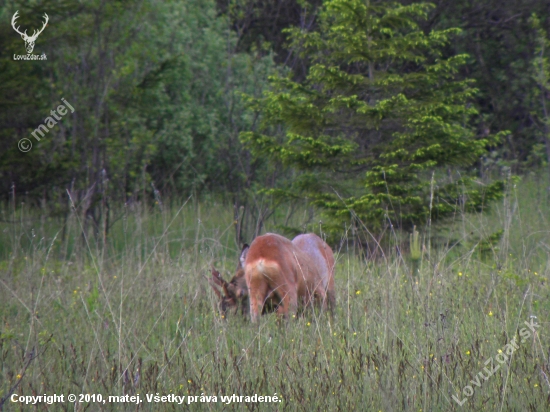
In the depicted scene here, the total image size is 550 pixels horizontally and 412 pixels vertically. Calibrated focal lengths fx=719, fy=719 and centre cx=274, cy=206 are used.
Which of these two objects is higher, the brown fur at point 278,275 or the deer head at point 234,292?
the brown fur at point 278,275

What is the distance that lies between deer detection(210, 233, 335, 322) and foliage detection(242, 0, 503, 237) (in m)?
3.14

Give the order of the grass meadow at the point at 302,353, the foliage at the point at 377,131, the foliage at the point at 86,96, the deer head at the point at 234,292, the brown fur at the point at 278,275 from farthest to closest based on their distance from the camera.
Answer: the foliage at the point at 86,96 < the foliage at the point at 377,131 < the deer head at the point at 234,292 < the brown fur at the point at 278,275 < the grass meadow at the point at 302,353

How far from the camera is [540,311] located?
5.67m

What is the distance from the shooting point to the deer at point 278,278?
17.3 feet

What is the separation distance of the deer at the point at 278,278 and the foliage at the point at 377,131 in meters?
3.14

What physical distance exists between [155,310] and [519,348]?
3172 millimetres

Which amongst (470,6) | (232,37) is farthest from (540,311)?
(470,6)

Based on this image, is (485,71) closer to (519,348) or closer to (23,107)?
(23,107)

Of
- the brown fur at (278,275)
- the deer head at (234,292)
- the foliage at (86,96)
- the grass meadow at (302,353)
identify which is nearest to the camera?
the grass meadow at (302,353)
